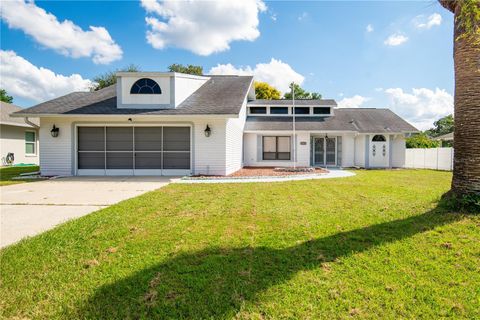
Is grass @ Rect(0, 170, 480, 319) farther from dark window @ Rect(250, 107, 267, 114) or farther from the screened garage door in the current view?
dark window @ Rect(250, 107, 267, 114)

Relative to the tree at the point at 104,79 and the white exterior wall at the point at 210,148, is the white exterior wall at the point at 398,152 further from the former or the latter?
the tree at the point at 104,79

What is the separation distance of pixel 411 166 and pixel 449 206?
16.9m

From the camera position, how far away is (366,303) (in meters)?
2.41

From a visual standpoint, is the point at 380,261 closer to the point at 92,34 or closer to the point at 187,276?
the point at 187,276

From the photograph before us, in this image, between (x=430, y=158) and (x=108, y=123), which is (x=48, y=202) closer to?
(x=108, y=123)

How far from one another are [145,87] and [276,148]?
9.53 m

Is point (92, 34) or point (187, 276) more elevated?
point (92, 34)

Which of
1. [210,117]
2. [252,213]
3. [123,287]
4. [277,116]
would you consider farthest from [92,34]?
[123,287]

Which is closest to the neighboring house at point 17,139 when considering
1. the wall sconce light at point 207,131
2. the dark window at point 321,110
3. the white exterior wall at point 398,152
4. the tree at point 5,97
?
the wall sconce light at point 207,131

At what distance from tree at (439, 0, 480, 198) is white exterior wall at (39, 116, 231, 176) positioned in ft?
28.5

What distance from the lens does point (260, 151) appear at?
1802cm

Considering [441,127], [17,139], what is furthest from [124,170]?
[441,127]

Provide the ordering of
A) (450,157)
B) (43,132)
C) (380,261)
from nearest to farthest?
1. (380,261)
2. (43,132)
3. (450,157)

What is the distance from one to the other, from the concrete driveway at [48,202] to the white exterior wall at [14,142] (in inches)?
485
